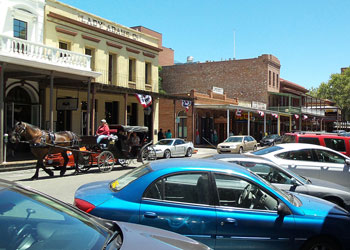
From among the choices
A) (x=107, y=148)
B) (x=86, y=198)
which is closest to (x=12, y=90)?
(x=107, y=148)

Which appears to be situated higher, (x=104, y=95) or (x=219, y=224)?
(x=104, y=95)

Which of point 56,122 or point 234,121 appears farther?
point 234,121

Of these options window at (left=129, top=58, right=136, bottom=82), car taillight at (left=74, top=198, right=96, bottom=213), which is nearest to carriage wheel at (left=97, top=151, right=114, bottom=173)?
car taillight at (left=74, top=198, right=96, bottom=213)

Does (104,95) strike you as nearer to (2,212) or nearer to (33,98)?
(33,98)

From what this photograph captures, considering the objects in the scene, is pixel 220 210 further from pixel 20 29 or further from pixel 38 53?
pixel 20 29

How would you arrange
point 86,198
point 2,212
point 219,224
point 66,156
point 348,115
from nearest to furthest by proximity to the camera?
point 2,212 → point 219,224 → point 86,198 → point 66,156 → point 348,115

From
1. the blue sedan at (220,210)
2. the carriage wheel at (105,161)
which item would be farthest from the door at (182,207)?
the carriage wheel at (105,161)

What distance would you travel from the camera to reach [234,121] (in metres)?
43.0

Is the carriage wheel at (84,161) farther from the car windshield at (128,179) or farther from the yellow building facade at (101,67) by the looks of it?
the car windshield at (128,179)

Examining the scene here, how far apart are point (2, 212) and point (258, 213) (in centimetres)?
296

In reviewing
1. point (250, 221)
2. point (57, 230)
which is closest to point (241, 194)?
point (250, 221)

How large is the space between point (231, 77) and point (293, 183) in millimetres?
47633

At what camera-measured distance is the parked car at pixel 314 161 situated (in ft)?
30.9

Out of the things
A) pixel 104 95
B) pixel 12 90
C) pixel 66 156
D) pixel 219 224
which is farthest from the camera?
pixel 104 95
